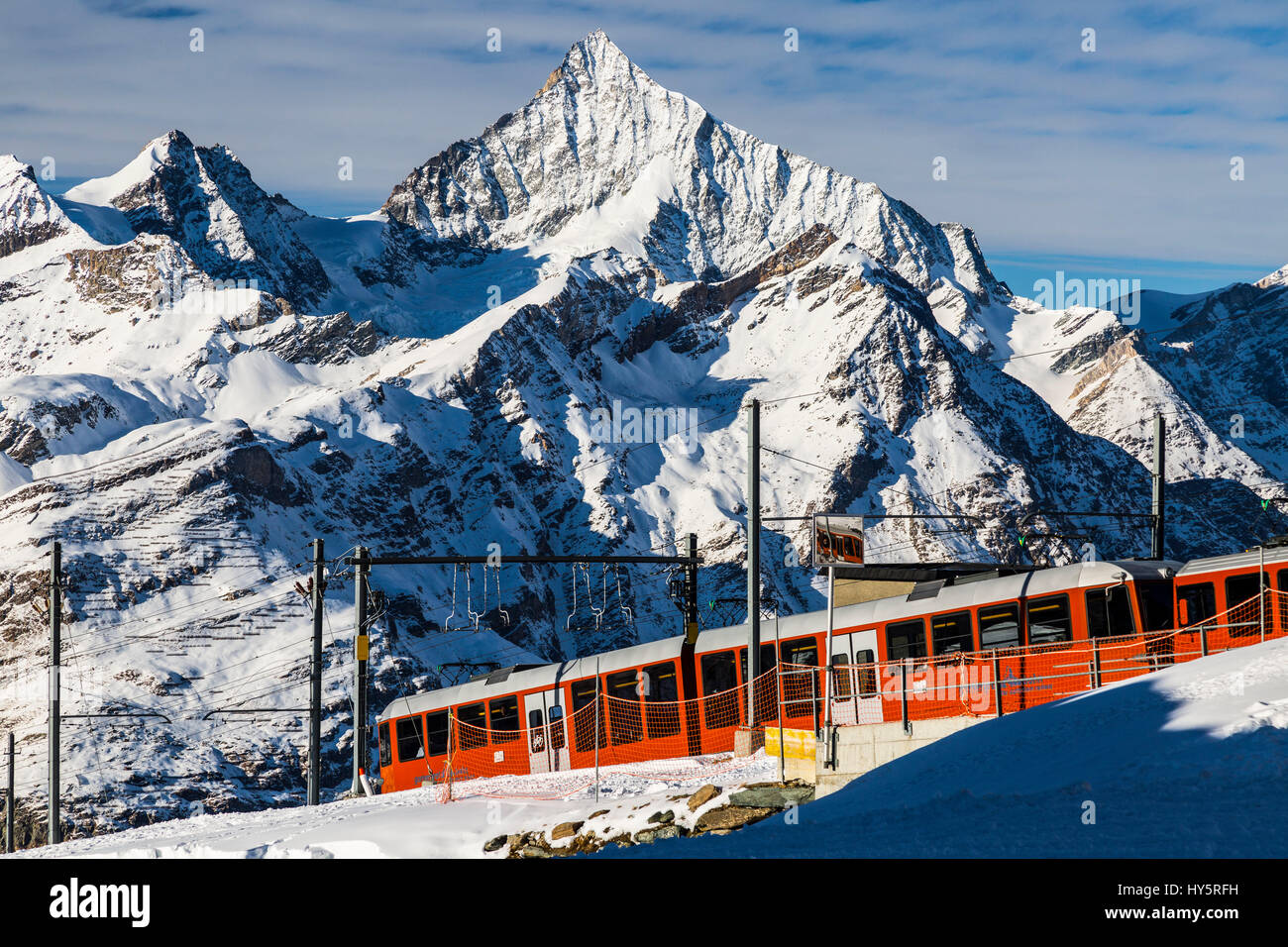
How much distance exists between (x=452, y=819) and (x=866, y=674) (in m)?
11.0

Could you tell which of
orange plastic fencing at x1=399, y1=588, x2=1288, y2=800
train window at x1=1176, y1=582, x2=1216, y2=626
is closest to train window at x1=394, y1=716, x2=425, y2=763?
orange plastic fencing at x1=399, y1=588, x2=1288, y2=800

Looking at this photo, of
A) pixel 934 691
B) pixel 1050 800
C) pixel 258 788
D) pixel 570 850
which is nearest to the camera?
pixel 1050 800

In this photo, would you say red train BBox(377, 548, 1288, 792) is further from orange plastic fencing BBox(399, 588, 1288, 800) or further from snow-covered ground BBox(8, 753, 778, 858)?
snow-covered ground BBox(8, 753, 778, 858)

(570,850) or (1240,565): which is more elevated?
(1240,565)

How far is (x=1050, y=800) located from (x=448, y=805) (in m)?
11.9

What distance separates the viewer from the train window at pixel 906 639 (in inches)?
1224

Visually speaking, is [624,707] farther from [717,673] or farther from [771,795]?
[771,795]

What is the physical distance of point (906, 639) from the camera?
31469mm

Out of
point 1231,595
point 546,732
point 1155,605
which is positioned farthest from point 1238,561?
point 546,732

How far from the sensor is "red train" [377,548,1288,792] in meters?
27.5

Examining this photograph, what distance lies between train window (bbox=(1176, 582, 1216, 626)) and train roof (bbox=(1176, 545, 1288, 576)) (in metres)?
0.35
